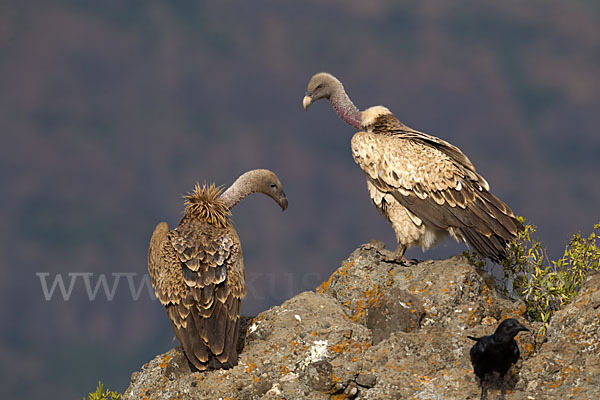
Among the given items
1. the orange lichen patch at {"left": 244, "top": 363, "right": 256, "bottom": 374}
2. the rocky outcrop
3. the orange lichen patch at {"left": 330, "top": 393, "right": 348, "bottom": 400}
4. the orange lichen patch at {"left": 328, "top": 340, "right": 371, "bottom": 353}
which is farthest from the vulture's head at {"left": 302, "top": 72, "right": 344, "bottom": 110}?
the orange lichen patch at {"left": 330, "top": 393, "right": 348, "bottom": 400}

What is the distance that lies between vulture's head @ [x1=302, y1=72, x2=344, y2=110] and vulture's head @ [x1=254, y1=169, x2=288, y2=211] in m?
1.81

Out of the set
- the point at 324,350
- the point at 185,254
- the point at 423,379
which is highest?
the point at 185,254

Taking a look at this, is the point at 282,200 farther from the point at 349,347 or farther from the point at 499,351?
the point at 499,351

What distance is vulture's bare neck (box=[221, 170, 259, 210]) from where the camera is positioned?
13.0 metres

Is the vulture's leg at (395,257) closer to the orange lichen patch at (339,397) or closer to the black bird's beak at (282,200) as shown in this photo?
the black bird's beak at (282,200)

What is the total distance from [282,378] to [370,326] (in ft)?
4.99

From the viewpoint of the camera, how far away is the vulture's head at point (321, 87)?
14.4 metres

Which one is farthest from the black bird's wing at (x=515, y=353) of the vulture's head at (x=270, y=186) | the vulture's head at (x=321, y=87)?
the vulture's head at (x=321, y=87)

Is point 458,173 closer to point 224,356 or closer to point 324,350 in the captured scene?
point 324,350

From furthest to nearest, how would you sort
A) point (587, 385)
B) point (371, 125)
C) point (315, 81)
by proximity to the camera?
point (315, 81), point (371, 125), point (587, 385)

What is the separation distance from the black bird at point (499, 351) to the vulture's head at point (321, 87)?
7126 mm

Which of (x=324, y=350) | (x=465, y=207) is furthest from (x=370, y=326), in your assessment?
(x=465, y=207)

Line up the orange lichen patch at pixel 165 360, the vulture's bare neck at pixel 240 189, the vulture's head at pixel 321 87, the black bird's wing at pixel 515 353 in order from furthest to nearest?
1. the vulture's head at pixel 321 87
2. the vulture's bare neck at pixel 240 189
3. the orange lichen patch at pixel 165 360
4. the black bird's wing at pixel 515 353

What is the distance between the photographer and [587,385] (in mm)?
8406
